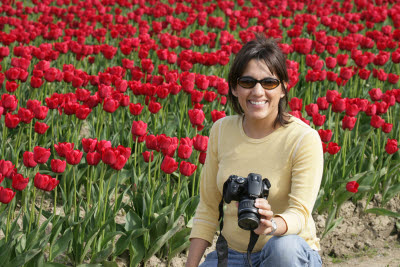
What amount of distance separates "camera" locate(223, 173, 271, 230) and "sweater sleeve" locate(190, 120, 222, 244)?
17.1 inches

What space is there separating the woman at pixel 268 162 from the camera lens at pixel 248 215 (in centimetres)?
18

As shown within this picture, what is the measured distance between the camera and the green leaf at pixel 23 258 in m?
3.28

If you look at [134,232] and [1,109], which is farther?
[1,109]

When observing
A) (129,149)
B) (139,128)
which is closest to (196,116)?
(139,128)

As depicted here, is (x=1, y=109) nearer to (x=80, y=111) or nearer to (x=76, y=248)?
(x=80, y=111)

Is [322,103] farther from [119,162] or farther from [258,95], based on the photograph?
[258,95]

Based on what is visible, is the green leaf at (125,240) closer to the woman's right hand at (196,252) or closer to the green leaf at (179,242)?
the green leaf at (179,242)

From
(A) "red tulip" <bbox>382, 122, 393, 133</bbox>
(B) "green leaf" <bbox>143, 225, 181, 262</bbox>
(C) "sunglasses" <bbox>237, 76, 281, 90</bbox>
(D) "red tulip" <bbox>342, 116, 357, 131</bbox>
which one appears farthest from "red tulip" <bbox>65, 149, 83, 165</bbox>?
(A) "red tulip" <bbox>382, 122, 393, 133</bbox>

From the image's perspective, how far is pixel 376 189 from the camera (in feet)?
15.9

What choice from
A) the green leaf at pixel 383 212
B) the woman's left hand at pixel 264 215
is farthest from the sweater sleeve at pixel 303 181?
the green leaf at pixel 383 212

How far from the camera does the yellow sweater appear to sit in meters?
2.73

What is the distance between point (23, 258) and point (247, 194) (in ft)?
4.50

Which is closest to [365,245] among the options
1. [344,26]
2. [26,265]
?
[26,265]

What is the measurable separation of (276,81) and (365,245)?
215 centimetres
